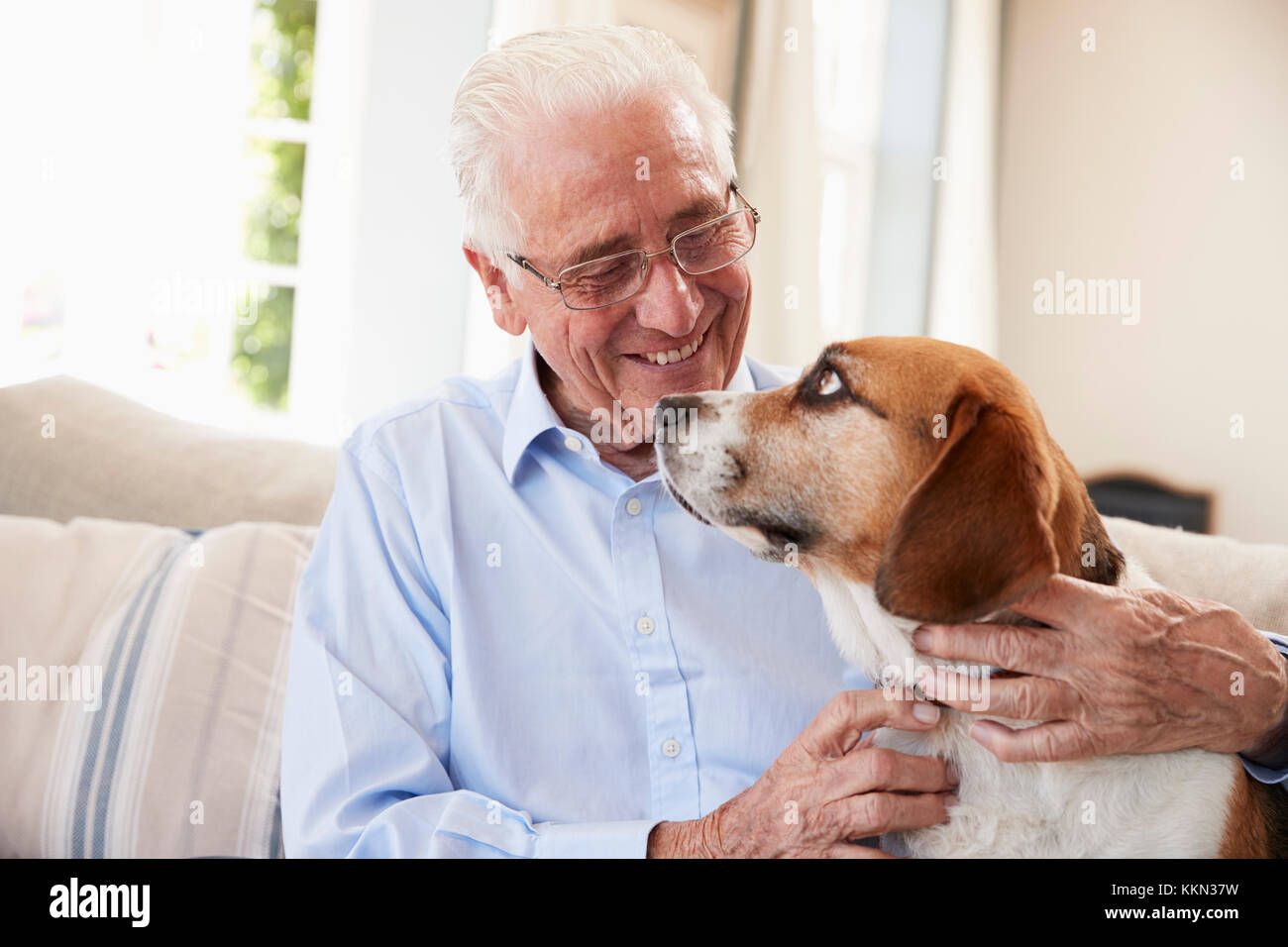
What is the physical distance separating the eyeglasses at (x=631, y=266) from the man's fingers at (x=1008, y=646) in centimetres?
55

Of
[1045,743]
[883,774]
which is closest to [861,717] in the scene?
[883,774]

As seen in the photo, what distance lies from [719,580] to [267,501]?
2.87 ft

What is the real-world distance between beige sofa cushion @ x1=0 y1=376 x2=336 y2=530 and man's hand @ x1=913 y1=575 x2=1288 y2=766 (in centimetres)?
117

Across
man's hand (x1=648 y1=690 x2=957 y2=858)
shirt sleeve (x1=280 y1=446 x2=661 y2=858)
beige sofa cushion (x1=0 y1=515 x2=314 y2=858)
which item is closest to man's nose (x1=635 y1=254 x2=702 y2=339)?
shirt sleeve (x1=280 y1=446 x2=661 y2=858)

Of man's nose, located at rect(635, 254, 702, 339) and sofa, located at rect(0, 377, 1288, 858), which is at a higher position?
man's nose, located at rect(635, 254, 702, 339)

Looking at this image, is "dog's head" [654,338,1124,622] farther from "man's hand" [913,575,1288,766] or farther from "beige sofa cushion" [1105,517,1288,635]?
"beige sofa cushion" [1105,517,1288,635]

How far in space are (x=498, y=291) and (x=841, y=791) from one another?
0.80m

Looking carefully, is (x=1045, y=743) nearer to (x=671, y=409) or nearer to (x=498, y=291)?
(x=671, y=409)

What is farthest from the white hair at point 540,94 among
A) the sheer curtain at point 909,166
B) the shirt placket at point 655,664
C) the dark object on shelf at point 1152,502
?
the dark object on shelf at point 1152,502

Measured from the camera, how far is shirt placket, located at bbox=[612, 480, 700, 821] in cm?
118

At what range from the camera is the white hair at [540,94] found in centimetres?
125

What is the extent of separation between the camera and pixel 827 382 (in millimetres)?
1102

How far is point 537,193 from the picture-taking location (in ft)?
4.10
